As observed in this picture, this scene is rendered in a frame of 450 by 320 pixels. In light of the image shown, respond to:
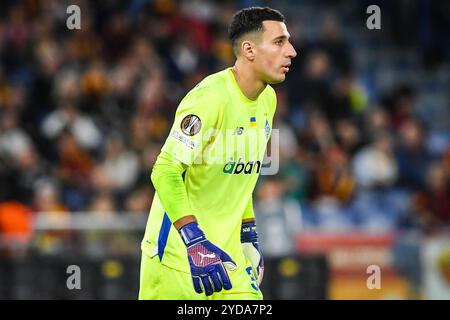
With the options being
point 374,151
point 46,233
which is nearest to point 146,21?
point 374,151

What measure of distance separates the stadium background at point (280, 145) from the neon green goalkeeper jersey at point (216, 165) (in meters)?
4.73

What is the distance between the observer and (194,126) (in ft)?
19.9

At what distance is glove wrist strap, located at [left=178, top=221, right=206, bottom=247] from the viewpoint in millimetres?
5879

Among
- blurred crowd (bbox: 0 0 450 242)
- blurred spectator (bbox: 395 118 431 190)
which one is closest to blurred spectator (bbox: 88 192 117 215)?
blurred crowd (bbox: 0 0 450 242)

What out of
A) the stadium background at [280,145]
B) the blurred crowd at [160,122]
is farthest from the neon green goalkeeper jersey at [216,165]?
the blurred crowd at [160,122]

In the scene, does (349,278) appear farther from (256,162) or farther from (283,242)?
(256,162)

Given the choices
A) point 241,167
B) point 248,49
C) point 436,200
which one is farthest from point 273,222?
point 248,49

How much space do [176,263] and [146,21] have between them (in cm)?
1043

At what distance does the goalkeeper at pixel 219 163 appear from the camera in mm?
6066

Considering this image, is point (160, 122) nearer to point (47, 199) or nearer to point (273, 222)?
point (47, 199)

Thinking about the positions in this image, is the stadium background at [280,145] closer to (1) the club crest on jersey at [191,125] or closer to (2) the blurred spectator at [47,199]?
(2) the blurred spectator at [47,199]

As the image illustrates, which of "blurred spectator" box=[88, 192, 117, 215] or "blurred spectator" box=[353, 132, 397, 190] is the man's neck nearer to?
"blurred spectator" box=[88, 192, 117, 215]

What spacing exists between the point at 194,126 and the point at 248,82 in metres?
0.53

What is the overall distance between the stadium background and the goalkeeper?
15.5 feet
